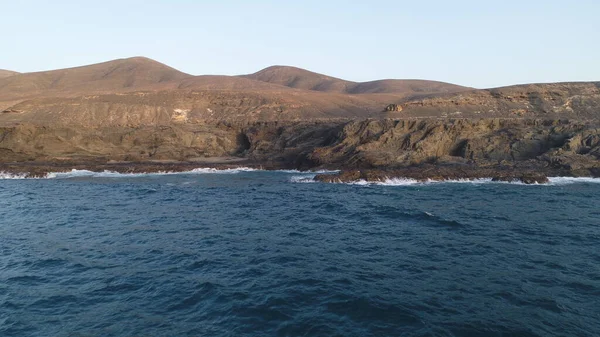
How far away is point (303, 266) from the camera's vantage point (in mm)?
14375

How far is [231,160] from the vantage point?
47750 mm

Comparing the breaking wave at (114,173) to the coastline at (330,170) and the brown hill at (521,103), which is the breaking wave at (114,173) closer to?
the coastline at (330,170)

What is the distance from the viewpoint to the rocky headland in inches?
1470

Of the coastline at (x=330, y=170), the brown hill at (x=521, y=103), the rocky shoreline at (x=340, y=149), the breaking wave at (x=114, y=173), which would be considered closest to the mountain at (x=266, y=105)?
the brown hill at (x=521, y=103)

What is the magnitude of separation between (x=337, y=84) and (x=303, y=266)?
382ft

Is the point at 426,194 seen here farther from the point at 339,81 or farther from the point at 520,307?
the point at 339,81

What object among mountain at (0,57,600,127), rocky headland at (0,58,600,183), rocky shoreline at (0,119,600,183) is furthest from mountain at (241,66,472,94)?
rocky shoreline at (0,119,600,183)

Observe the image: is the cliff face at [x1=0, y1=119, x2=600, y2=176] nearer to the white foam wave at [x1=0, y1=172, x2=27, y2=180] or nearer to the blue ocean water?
the white foam wave at [x1=0, y1=172, x2=27, y2=180]

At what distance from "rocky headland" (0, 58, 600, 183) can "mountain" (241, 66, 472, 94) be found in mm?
43754

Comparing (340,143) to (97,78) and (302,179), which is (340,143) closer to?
(302,179)

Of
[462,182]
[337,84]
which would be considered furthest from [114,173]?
[337,84]

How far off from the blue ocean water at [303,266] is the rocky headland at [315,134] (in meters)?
12.0

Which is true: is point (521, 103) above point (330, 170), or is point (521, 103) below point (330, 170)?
above

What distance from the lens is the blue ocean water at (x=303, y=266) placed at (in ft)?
34.0
